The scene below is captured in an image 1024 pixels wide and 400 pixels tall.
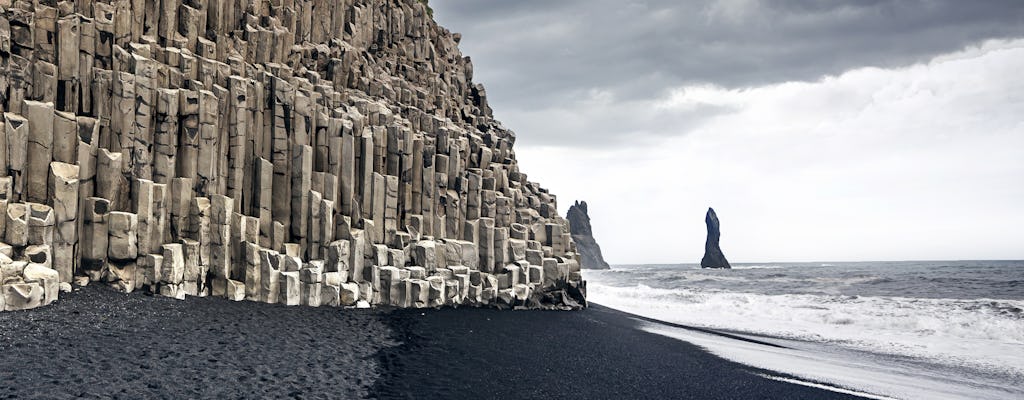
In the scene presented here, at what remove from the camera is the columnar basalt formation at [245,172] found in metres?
19.1

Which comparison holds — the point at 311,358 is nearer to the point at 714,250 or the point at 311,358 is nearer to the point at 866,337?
the point at 866,337

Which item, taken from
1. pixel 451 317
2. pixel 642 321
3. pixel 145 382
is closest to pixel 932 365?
pixel 642 321

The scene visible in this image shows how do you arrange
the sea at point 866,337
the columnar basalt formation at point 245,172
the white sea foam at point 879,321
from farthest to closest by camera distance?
the white sea foam at point 879,321
the columnar basalt formation at point 245,172
the sea at point 866,337

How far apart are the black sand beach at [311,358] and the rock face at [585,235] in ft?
427

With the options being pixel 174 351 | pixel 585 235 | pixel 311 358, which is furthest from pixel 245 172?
pixel 585 235

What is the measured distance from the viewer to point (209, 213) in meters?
21.7

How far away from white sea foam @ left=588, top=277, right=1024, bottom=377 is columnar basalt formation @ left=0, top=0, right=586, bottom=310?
409 inches

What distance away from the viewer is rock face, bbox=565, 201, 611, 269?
151m

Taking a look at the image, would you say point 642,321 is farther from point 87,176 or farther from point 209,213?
point 87,176

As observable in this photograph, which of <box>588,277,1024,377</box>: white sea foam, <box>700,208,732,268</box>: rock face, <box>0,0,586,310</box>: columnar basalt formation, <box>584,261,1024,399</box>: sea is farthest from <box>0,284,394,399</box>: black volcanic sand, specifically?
<box>700,208,732,268</box>: rock face

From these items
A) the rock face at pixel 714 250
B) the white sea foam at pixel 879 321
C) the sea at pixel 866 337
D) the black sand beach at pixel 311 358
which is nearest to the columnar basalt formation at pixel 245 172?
the black sand beach at pixel 311 358

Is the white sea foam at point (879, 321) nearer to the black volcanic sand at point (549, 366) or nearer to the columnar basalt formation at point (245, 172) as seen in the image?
the black volcanic sand at point (549, 366)

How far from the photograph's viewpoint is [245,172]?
23438 mm

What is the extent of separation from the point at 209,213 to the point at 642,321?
20103 millimetres
